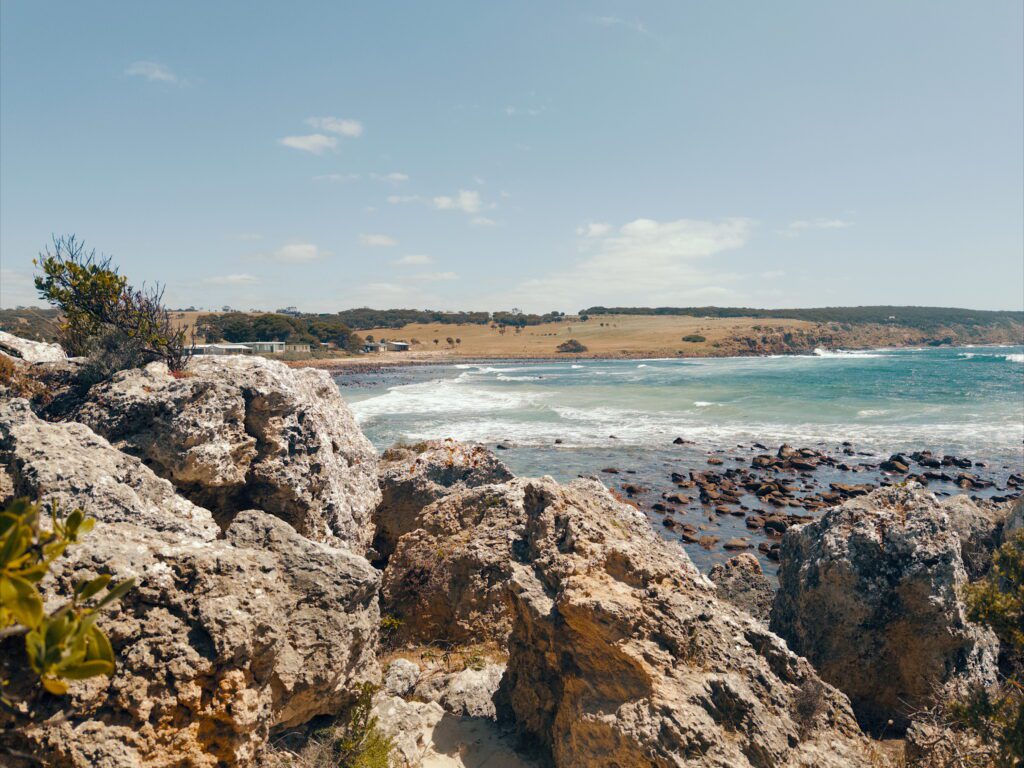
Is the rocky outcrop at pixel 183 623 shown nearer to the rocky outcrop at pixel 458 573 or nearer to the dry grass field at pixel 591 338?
the rocky outcrop at pixel 458 573

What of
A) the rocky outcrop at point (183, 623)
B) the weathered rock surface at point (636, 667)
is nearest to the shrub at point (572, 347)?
the weathered rock surface at point (636, 667)

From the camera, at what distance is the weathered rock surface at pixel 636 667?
4078mm

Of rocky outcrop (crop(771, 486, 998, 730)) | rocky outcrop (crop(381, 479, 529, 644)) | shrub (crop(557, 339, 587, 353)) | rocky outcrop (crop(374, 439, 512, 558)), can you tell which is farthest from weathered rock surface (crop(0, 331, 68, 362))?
shrub (crop(557, 339, 587, 353))

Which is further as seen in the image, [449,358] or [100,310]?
[449,358]

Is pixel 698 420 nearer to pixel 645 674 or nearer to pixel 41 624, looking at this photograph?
pixel 645 674

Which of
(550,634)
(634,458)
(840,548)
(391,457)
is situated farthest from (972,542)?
(634,458)

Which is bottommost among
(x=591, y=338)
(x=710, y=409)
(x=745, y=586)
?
(x=745, y=586)

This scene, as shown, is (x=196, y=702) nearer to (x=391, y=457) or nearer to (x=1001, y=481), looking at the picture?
(x=391, y=457)

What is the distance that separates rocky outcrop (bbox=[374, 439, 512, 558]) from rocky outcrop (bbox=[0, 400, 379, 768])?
13.4ft

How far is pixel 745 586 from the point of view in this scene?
1055 cm

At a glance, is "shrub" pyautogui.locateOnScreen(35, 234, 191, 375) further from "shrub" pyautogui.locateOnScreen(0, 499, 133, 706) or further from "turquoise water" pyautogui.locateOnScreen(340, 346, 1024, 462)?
"turquoise water" pyautogui.locateOnScreen(340, 346, 1024, 462)

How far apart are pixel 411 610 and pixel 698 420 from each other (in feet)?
110

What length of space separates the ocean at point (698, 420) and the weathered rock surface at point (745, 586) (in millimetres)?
4502

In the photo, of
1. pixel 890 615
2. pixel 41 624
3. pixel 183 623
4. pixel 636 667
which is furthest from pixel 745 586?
pixel 41 624
